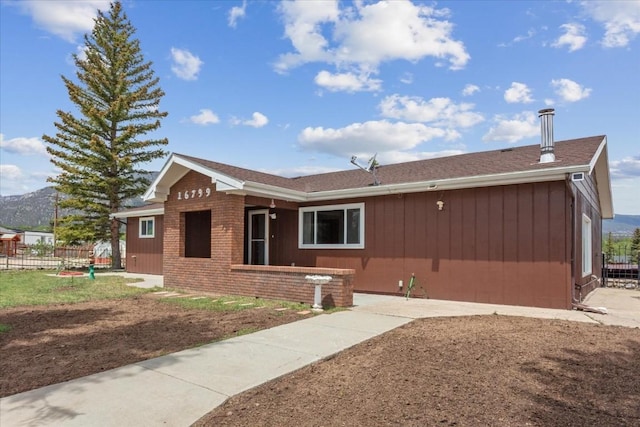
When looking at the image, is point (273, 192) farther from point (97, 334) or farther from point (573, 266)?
point (573, 266)

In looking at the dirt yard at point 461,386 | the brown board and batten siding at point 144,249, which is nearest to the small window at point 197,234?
the brown board and batten siding at point 144,249

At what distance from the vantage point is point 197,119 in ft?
88.9

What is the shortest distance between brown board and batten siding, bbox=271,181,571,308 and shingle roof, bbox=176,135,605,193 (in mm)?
447

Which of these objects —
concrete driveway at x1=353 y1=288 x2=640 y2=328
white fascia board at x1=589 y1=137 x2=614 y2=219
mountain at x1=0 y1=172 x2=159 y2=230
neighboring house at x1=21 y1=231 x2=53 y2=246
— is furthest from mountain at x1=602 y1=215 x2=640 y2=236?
mountain at x1=0 y1=172 x2=159 y2=230

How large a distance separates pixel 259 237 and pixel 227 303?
15.1 feet

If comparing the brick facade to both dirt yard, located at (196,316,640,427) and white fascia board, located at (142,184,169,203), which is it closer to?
white fascia board, located at (142,184,169,203)

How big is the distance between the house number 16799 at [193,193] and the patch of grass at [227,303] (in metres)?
2.89

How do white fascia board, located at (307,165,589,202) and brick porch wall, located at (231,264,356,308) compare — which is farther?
brick porch wall, located at (231,264,356,308)

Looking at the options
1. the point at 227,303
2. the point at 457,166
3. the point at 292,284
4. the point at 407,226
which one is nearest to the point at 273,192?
the point at 292,284

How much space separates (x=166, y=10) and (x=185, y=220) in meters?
6.09

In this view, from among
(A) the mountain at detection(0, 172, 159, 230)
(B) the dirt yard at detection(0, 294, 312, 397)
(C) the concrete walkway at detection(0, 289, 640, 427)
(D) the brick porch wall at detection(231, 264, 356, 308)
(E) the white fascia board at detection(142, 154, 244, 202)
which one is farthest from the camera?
(A) the mountain at detection(0, 172, 159, 230)

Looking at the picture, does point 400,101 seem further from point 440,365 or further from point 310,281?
point 440,365

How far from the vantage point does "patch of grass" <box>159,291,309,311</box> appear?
27.6ft

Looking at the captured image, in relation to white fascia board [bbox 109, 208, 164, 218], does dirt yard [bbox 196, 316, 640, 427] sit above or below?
below
